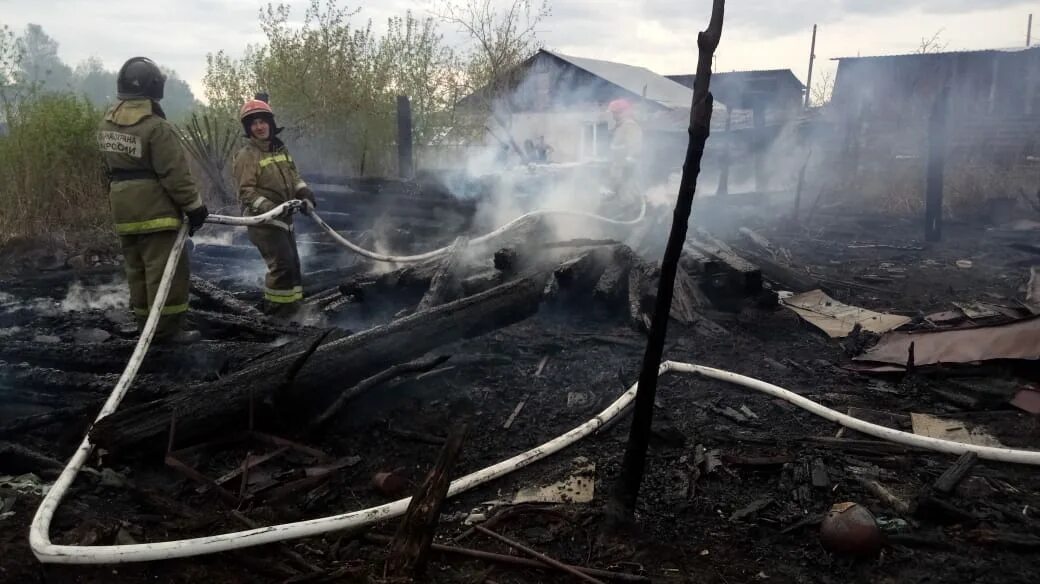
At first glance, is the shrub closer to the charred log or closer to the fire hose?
the charred log

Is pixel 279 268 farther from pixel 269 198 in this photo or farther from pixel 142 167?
pixel 142 167

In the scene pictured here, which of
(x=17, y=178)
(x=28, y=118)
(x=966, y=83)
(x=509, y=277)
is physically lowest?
(x=509, y=277)

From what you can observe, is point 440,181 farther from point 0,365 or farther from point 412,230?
point 0,365

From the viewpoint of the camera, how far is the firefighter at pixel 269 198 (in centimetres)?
655

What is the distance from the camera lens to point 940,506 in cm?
319

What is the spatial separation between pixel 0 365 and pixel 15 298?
3469 mm

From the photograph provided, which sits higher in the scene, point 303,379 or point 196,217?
point 196,217

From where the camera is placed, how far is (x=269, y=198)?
6.81 m

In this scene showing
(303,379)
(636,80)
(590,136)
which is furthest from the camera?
(636,80)

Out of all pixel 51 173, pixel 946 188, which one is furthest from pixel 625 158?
pixel 51 173

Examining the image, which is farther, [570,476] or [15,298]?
[15,298]

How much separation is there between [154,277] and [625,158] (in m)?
11.3

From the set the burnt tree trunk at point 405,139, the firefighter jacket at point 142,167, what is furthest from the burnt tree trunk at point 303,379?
the burnt tree trunk at point 405,139

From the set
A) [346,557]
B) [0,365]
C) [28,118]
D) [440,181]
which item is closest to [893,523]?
[346,557]
